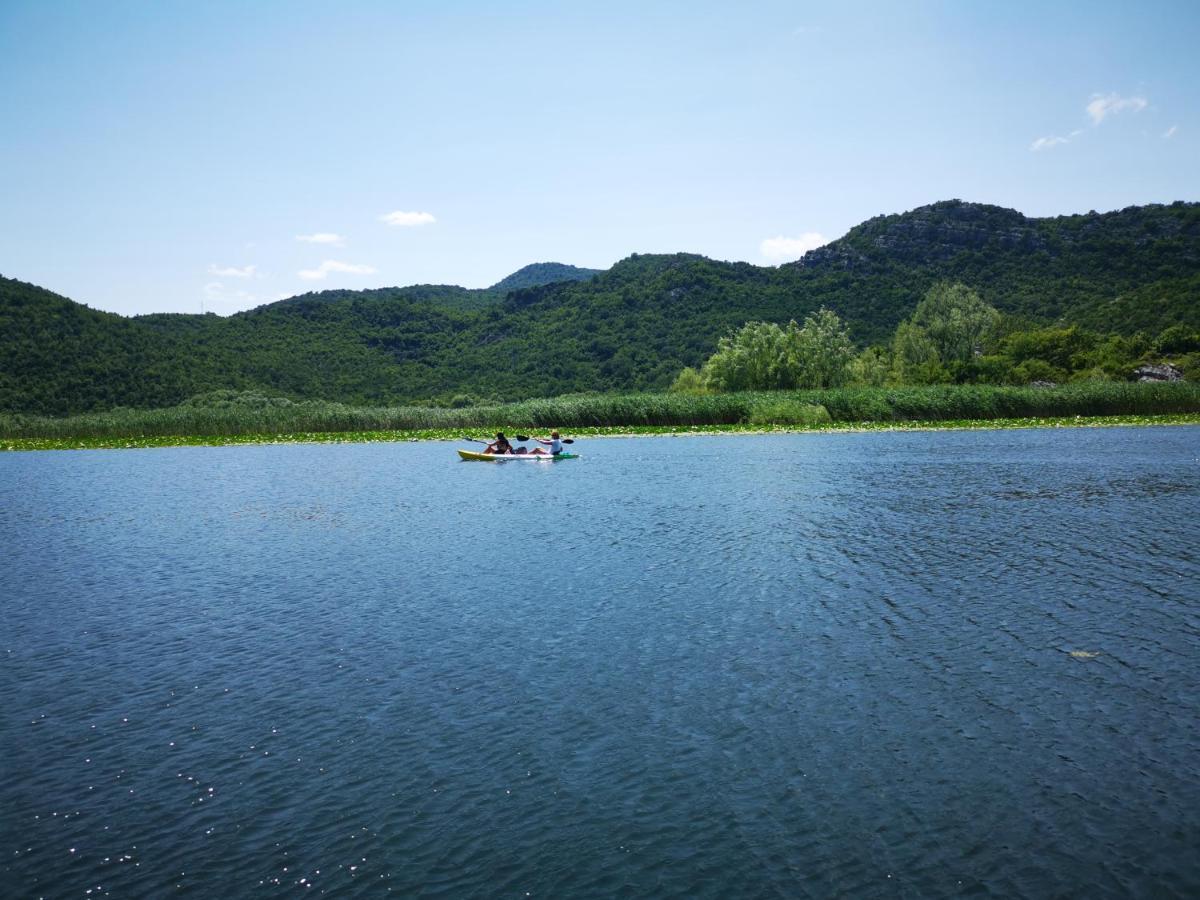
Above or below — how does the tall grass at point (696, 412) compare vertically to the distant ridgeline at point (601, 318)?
below

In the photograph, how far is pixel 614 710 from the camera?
11844 millimetres

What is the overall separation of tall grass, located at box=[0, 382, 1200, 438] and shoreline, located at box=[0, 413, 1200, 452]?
1105 mm

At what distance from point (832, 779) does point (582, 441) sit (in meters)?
58.8

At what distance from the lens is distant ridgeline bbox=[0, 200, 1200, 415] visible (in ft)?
394

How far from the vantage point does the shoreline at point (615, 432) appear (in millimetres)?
69500

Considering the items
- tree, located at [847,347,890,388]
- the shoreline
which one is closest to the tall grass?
the shoreline

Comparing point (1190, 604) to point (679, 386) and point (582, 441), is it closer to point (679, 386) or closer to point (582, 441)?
point (582, 441)

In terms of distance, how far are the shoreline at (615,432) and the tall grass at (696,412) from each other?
3.63ft

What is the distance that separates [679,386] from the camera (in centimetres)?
10669

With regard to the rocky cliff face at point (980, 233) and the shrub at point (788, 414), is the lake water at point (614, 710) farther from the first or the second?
the rocky cliff face at point (980, 233)

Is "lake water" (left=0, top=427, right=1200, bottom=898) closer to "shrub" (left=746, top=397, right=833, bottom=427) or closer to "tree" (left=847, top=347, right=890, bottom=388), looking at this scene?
"shrub" (left=746, top=397, right=833, bottom=427)

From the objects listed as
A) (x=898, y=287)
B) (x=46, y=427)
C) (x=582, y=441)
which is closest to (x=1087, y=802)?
(x=582, y=441)

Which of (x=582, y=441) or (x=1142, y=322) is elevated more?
(x=1142, y=322)

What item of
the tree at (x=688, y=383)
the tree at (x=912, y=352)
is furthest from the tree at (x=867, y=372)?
the tree at (x=688, y=383)
